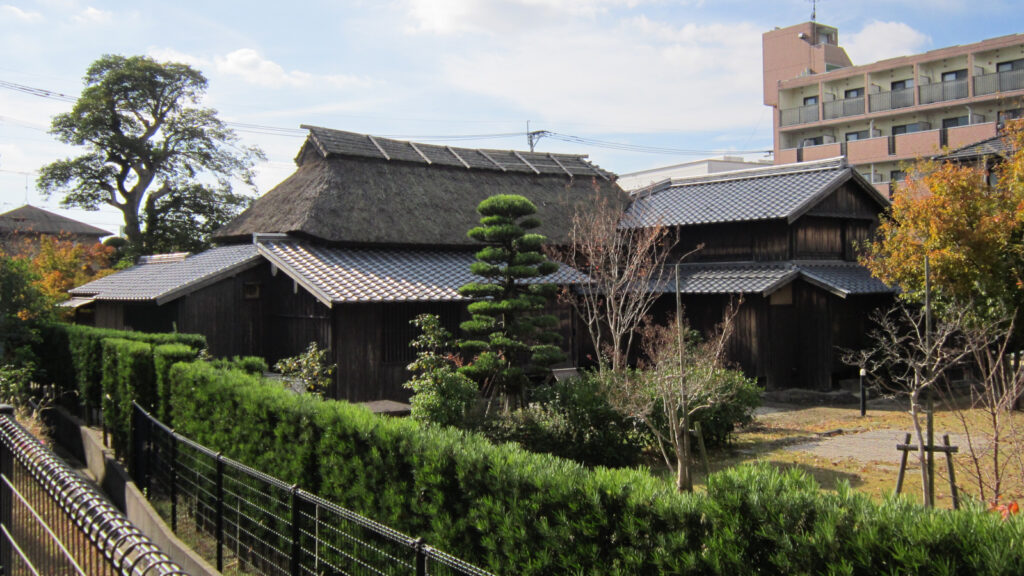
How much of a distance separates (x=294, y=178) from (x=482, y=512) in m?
16.4

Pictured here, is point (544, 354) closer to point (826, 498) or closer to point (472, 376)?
point (472, 376)

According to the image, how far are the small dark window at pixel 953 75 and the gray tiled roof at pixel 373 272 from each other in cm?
2213

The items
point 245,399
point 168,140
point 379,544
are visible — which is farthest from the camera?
point 168,140

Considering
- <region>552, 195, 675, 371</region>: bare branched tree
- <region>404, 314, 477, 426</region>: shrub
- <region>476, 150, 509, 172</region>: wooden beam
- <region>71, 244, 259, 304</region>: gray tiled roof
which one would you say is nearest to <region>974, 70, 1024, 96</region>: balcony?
<region>552, 195, 675, 371</region>: bare branched tree

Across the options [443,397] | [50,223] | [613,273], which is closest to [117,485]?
[443,397]

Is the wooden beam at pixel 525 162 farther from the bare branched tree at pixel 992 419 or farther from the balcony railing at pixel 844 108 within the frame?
the balcony railing at pixel 844 108

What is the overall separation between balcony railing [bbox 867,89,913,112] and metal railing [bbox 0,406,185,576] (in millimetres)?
33939

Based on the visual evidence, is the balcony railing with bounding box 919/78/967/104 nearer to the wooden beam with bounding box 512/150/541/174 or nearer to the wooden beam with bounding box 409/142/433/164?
Result: the wooden beam with bounding box 512/150/541/174

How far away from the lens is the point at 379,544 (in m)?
4.92

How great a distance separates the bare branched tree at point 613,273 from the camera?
1289 centimetres

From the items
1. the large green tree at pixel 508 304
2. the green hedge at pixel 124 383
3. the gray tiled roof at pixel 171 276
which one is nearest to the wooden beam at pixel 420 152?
the gray tiled roof at pixel 171 276

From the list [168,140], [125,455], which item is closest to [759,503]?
[125,455]

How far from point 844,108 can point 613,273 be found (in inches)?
973

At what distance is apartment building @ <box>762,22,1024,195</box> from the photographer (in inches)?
1096
